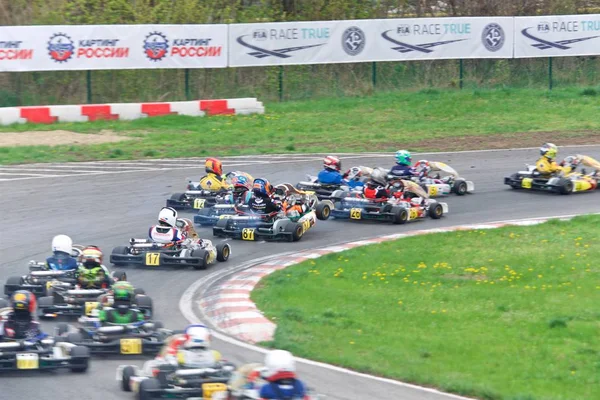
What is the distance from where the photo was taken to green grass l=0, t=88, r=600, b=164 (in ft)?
89.8

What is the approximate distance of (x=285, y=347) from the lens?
456 inches

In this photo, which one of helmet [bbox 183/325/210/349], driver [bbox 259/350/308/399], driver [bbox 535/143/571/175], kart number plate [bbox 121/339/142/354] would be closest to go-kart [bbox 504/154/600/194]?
driver [bbox 535/143/571/175]

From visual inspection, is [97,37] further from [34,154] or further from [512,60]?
[512,60]

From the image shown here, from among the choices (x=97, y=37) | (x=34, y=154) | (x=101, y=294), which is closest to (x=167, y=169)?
(x=34, y=154)

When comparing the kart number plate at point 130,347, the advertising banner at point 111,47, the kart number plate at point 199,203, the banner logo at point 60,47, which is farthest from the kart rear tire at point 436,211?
the banner logo at point 60,47

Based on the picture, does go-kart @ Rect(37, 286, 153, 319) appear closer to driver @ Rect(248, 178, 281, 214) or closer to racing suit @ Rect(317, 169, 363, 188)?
driver @ Rect(248, 178, 281, 214)

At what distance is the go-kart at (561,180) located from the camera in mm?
22219

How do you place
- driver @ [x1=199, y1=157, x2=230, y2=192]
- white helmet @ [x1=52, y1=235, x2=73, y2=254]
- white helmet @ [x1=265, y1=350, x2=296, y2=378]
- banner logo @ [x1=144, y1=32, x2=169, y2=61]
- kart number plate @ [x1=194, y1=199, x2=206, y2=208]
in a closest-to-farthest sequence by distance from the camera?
white helmet @ [x1=265, y1=350, x2=296, y2=378] < white helmet @ [x1=52, y1=235, x2=73, y2=254] < kart number plate @ [x1=194, y1=199, x2=206, y2=208] < driver @ [x1=199, y1=157, x2=230, y2=192] < banner logo @ [x1=144, y1=32, x2=169, y2=61]

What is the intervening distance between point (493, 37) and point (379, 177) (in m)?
16.7

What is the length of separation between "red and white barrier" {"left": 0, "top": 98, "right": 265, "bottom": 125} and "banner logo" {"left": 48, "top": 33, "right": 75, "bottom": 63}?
2010mm

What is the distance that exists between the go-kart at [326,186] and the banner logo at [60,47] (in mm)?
12452

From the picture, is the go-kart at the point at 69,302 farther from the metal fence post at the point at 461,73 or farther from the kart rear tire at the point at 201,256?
the metal fence post at the point at 461,73

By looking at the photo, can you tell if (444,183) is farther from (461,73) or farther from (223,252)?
(461,73)

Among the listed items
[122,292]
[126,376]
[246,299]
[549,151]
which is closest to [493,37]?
[549,151]
